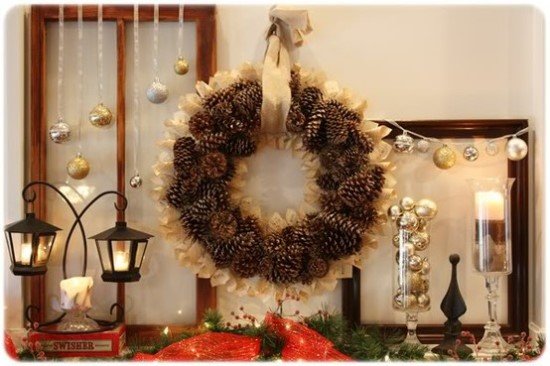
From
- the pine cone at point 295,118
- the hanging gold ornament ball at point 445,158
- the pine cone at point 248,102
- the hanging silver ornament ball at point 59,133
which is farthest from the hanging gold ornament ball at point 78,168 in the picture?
the hanging gold ornament ball at point 445,158

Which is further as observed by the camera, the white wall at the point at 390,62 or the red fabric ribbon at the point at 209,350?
the white wall at the point at 390,62

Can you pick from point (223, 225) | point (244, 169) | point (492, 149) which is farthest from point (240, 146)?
point (492, 149)

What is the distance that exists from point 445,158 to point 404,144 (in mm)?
103

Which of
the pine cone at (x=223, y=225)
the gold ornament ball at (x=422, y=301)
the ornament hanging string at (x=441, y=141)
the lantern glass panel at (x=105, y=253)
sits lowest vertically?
the gold ornament ball at (x=422, y=301)

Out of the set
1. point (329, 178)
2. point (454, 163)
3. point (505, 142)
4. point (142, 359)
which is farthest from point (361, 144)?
point (142, 359)

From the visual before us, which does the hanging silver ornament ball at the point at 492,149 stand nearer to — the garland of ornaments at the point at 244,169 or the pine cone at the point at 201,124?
the garland of ornaments at the point at 244,169

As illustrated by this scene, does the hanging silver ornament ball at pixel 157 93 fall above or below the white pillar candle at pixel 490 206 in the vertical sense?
above

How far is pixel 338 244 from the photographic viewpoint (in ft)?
4.64

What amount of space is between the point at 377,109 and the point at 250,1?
0.42 metres

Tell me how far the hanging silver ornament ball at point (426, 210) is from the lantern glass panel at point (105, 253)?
28.1 inches

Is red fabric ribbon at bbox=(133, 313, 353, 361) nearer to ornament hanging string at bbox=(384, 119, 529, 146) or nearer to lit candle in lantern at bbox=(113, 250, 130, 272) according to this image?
lit candle in lantern at bbox=(113, 250, 130, 272)

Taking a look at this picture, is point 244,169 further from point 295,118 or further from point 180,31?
point 180,31

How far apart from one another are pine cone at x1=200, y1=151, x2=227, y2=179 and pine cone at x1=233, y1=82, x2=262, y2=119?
113 millimetres

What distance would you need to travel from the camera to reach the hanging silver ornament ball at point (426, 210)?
56.4 inches
